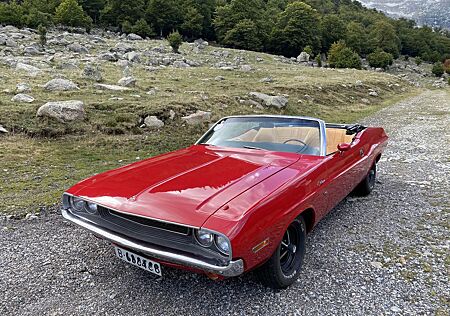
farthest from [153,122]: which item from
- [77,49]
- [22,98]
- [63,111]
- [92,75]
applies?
[77,49]

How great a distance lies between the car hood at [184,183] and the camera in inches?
105

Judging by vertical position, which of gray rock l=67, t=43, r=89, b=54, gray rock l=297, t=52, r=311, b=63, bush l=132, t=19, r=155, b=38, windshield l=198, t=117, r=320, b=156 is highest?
bush l=132, t=19, r=155, b=38

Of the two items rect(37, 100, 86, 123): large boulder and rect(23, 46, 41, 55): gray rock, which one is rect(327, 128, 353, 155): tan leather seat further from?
rect(23, 46, 41, 55): gray rock

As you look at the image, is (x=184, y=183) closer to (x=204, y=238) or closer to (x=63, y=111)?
(x=204, y=238)

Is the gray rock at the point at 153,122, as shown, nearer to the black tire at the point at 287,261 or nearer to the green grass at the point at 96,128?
the green grass at the point at 96,128

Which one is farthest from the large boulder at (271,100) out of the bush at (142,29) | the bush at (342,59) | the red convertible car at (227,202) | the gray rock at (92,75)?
the bush at (142,29)

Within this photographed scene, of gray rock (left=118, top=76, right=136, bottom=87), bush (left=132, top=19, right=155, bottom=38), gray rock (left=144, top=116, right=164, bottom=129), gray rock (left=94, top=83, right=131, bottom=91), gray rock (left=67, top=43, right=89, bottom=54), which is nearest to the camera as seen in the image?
gray rock (left=144, top=116, right=164, bottom=129)

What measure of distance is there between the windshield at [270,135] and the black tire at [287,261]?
3.40 ft

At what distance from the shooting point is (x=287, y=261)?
316 cm

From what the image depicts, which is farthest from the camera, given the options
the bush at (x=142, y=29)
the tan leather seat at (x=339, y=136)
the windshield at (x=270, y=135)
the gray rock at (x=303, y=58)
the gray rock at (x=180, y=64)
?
the bush at (x=142, y=29)

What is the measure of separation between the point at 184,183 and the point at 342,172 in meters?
2.01

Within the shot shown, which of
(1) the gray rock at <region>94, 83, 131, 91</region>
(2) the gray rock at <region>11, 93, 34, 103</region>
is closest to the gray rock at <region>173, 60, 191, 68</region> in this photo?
(1) the gray rock at <region>94, 83, 131, 91</region>

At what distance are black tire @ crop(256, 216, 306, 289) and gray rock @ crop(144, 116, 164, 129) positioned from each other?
647cm

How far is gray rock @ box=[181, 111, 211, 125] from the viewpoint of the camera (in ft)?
31.6
